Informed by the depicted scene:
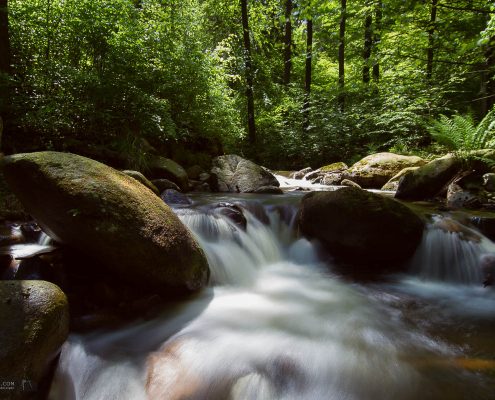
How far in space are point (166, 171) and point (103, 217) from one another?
16.8 feet

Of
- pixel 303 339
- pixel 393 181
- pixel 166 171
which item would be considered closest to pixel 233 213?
pixel 303 339

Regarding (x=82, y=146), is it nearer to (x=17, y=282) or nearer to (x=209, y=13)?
(x=17, y=282)

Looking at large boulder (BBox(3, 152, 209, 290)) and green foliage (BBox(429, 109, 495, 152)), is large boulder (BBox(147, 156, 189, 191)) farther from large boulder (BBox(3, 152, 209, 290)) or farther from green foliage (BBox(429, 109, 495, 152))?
green foliage (BBox(429, 109, 495, 152))

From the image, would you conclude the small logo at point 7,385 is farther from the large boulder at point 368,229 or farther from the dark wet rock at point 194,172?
the dark wet rock at point 194,172

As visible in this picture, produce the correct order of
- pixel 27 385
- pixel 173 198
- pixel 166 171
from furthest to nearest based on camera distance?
pixel 166 171 < pixel 173 198 < pixel 27 385

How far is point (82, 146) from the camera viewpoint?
7.10m

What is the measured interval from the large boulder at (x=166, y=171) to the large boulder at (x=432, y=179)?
533cm

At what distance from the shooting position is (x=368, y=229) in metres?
4.93

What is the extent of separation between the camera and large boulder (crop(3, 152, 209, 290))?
3.21 m

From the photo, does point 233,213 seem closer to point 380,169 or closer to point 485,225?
point 485,225

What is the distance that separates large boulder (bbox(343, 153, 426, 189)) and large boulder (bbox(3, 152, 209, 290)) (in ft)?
25.9

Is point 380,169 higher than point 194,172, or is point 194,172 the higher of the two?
point 194,172

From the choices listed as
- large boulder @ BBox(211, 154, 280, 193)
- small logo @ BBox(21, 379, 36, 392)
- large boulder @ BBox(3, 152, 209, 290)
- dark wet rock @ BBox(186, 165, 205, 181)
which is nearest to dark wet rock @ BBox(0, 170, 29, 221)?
large boulder @ BBox(3, 152, 209, 290)

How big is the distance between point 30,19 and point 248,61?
8.24m
